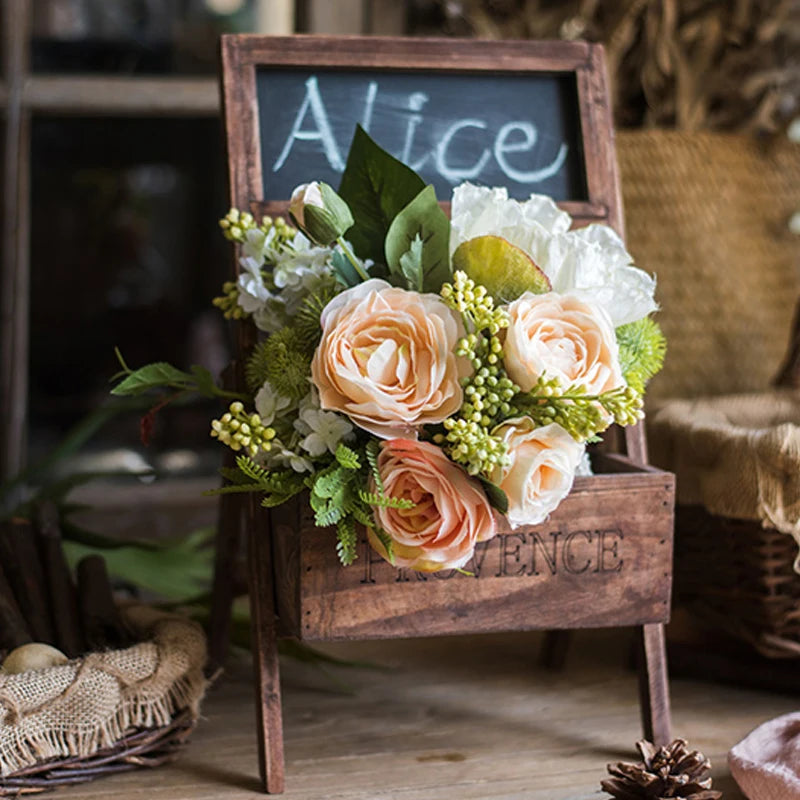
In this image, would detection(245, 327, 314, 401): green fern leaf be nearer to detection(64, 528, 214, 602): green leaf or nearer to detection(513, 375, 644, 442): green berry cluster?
detection(513, 375, 644, 442): green berry cluster

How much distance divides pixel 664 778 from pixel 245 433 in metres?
0.46

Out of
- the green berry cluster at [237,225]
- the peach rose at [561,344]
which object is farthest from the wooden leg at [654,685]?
the green berry cluster at [237,225]

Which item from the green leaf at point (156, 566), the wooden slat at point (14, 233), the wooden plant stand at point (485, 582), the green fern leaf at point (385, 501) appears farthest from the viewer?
the wooden slat at point (14, 233)

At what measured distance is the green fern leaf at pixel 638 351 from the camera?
103 cm

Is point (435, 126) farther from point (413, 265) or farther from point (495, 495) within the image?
point (495, 495)

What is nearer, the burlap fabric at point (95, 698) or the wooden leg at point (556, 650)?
the burlap fabric at point (95, 698)

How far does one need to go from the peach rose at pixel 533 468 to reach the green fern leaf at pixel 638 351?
12 centimetres

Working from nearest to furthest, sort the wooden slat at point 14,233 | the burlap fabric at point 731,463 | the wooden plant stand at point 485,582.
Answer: the wooden plant stand at point 485,582, the burlap fabric at point 731,463, the wooden slat at point 14,233

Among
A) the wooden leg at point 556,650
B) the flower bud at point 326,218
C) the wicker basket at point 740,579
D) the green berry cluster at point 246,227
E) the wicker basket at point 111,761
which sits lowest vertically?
the wicker basket at point 111,761

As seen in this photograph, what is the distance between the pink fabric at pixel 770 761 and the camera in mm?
982

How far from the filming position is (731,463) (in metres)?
1.21

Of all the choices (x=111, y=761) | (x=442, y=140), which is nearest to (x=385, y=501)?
(x=111, y=761)

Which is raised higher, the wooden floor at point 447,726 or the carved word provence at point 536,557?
the carved word provence at point 536,557

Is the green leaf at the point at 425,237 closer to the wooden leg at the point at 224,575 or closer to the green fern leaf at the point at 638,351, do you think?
the green fern leaf at the point at 638,351
